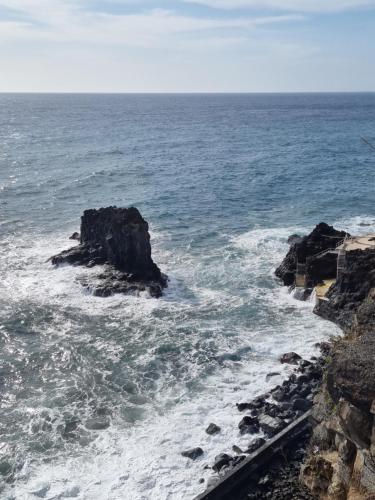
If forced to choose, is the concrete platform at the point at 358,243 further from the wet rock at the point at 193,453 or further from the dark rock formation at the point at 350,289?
the wet rock at the point at 193,453

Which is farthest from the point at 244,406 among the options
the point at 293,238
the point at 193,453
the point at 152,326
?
the point at 293,238

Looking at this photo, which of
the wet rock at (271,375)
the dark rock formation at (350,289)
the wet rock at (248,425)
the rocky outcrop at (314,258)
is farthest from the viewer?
the rocky outcrop at (314,258)

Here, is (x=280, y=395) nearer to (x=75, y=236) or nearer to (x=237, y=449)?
(x=237, y=449)

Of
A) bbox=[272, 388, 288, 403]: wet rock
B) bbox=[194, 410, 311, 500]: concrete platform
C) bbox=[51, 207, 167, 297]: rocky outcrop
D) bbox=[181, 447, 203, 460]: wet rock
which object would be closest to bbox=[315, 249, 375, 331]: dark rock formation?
bbox=[272, 388, 288, 403]: wet rock

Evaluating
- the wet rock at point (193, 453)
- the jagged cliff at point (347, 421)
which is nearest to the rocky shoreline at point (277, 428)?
the wet rock at point (193, 453)

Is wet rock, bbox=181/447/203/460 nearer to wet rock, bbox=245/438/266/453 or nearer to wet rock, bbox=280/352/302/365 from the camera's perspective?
wet rock, bbox=245/438/266/453

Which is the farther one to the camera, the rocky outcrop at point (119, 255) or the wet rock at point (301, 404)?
the rocky outcrop at point (119, 255)

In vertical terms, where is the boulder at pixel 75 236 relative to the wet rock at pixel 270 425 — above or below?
above
